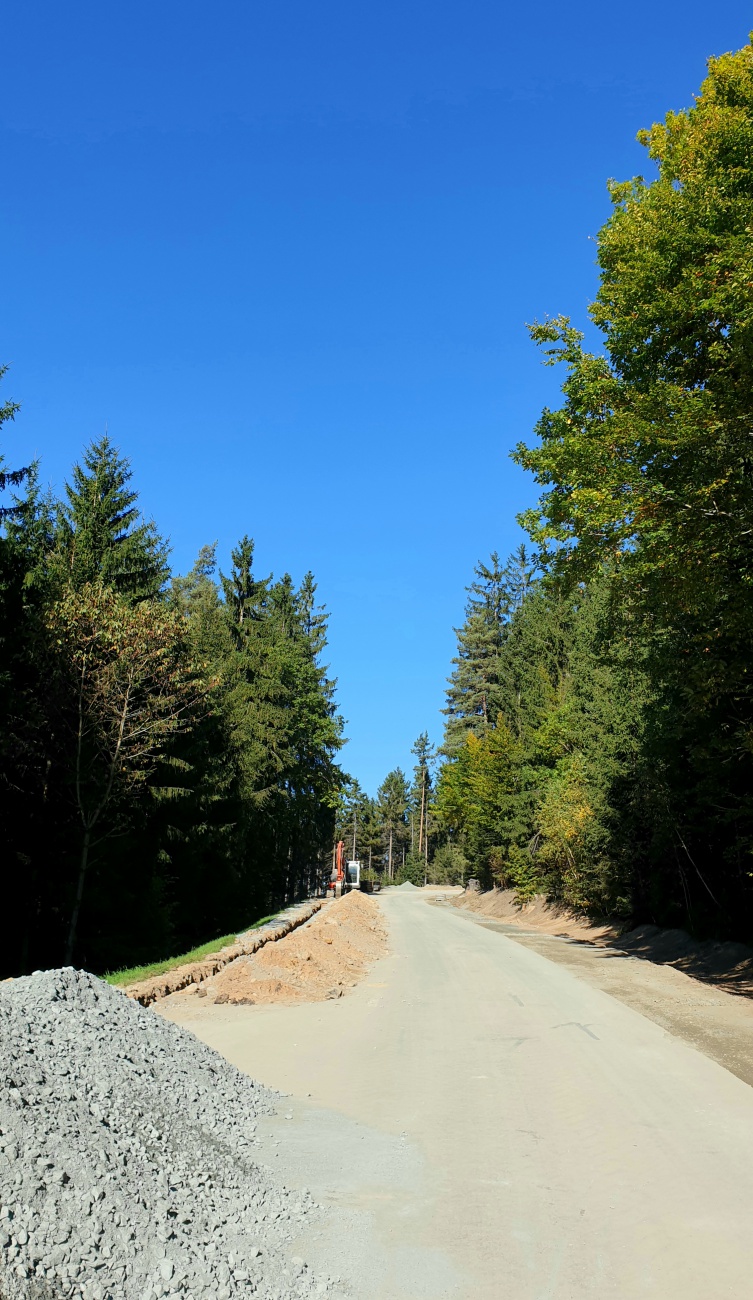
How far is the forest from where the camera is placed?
12727 mm

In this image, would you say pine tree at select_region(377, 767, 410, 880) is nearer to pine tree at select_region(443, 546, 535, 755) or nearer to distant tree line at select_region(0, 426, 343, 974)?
pine tree at select_region(443, 546, 535, 755)

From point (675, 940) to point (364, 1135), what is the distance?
16797mm

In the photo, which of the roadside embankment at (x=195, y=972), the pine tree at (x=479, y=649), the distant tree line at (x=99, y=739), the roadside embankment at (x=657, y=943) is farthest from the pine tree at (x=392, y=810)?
the roadside embankment at (x=195, y=972)

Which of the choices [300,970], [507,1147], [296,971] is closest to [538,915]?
[300,970]

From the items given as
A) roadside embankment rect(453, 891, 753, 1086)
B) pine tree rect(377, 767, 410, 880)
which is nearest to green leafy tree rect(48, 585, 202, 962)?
roadside embankment rect(453, 891, 753, 1086)

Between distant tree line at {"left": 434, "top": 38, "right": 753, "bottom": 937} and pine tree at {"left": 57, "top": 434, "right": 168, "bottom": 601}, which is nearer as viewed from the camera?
distant tree line at {"left": 434, "top": 38, "right": 753, "bottom": 937}

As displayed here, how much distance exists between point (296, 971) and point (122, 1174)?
11117 millimetres

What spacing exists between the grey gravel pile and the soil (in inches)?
263

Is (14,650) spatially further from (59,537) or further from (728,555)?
(728,555)

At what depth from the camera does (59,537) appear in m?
23.3

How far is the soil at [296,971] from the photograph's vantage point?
13641mm

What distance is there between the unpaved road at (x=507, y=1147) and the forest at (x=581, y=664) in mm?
5596

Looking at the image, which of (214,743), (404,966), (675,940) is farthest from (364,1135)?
(214,743)

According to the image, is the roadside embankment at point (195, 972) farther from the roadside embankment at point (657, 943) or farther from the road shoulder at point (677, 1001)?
the roadside embankment at point (657, 943)
